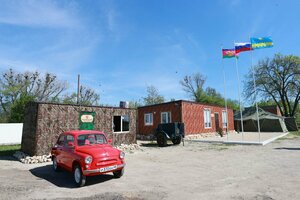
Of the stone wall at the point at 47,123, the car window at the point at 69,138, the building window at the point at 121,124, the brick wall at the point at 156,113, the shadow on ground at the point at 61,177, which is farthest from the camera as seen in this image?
the brick wall at the point at 156,113

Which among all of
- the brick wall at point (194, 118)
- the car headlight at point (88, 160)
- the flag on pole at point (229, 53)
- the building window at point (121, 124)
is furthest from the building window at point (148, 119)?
the car headlight at point (88, 160)

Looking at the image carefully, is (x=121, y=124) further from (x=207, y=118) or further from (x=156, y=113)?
(x=207, y=118)

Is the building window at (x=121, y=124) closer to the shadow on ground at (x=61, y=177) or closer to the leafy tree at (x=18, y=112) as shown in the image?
the shadow on ground at (x=61, y=177)

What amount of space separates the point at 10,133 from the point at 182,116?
58.1 ft

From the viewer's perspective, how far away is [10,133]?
70.3 feet

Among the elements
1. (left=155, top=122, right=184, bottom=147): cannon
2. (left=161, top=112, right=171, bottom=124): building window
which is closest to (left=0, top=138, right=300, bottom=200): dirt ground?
(left=155, top=122, right=184, bottom=147): cannon

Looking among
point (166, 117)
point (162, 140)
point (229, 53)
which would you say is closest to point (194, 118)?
point (166, 117)

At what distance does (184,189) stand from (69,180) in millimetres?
4064

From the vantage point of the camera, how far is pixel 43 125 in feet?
38.2

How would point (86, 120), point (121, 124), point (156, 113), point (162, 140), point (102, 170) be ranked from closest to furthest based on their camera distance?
point (102, 170), point (86, 120), point (121, 124), point (162, 140), point (156, 113)

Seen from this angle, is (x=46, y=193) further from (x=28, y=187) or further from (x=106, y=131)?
(x=106, y=131)

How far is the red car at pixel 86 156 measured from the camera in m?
6.38

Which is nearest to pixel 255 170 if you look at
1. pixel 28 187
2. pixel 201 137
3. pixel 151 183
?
pixel 151 183

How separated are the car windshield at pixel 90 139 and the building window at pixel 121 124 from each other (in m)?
7.42
